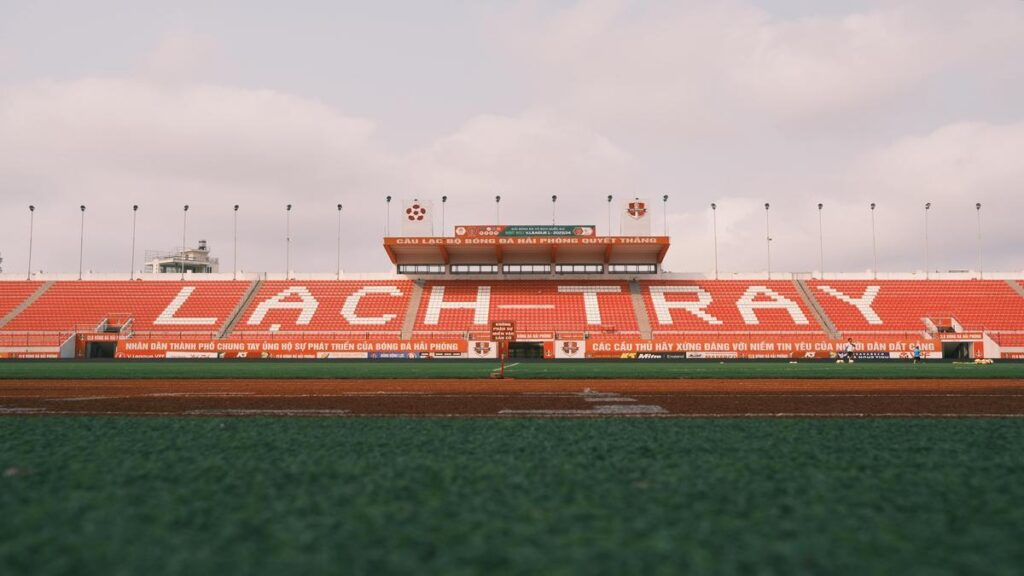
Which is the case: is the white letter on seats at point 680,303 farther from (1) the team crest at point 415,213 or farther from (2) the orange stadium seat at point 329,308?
(1) the team crest at point 415,213

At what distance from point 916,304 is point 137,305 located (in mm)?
53435

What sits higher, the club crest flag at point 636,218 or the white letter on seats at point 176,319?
the club crest flag at point 636,218

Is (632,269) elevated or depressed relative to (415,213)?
depressed

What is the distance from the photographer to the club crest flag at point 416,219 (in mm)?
49938

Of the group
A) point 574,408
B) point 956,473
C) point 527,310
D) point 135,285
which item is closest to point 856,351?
point 527,310

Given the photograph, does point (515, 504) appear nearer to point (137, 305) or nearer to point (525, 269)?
point (525, 269)

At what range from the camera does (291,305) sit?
46844 mm

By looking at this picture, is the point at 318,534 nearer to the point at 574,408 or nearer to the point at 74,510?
the point at 74,510

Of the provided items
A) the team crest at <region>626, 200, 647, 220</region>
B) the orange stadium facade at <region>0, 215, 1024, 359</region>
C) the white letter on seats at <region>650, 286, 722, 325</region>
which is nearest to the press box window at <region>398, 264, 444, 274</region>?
the orange stadium facade at <region>0, 215, 1024, 359</region>

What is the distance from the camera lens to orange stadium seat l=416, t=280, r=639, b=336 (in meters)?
43.1

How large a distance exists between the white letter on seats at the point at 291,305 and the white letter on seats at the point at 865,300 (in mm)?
36657

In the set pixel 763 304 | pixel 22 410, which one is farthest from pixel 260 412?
pixel 763 304

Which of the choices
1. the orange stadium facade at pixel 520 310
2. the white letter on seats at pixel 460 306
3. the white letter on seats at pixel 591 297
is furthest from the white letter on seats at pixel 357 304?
the white letter on seats at pixel 591 297

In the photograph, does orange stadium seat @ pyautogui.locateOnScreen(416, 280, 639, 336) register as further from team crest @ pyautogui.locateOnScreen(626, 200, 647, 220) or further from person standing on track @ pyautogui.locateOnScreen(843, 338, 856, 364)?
person standing on track @ pyautogui.locateOnScreen(843, 338, 856, 364)
